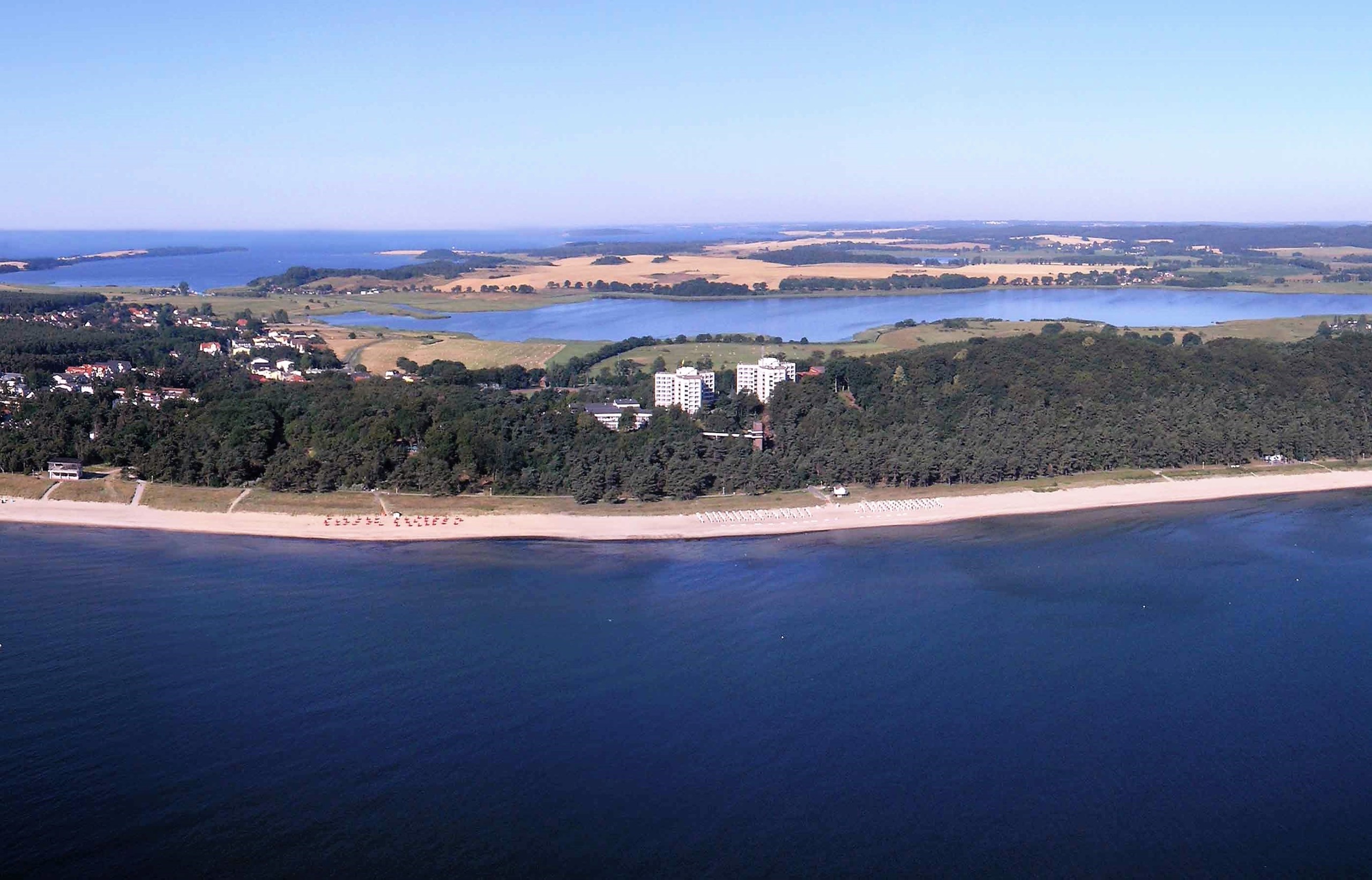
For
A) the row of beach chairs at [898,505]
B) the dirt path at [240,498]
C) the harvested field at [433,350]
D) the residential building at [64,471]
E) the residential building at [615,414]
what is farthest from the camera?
the harvested field at [433,350]

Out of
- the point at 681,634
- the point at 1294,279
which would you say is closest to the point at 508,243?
the point at 1294,279

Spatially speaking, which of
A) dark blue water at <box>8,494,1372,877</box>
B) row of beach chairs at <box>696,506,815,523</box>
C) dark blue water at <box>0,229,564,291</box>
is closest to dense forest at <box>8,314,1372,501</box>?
row of beach chairs at <box>696,506,815,523</box>

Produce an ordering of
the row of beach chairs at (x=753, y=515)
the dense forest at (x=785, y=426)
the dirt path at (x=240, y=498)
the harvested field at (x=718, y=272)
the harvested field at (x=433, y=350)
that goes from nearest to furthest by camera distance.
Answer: the row of beach chairs at (x=753, y=515) → the dirt path at (x=240, y=498) → the dense forest at (x=785, y=426) → the harvested field at (x=433, y=350) → the harvested field at (x=718, y=272)

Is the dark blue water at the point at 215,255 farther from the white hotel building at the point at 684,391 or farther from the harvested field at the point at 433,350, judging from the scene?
the white hotel building at the point at 684,391

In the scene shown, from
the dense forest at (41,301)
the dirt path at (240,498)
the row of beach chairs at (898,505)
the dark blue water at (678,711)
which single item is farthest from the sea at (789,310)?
the dark blue water at (678,711)

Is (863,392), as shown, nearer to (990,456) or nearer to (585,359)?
(990,456)

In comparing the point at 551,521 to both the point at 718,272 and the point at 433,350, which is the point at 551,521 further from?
the point at 718,272
